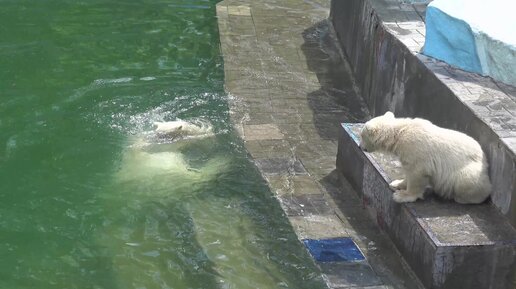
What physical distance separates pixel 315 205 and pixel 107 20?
7101 mm

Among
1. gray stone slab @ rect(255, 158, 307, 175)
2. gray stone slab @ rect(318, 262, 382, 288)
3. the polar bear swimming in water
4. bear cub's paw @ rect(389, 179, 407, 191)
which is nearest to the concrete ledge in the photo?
bear cub's paw @ rect(389, 179, 407, 191)

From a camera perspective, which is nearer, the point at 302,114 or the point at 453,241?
the point at 453,241

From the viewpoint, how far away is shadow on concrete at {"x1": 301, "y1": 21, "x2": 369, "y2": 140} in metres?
9.47

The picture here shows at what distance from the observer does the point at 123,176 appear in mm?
7859

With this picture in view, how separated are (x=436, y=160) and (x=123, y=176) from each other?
3.52m

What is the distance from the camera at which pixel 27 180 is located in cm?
775

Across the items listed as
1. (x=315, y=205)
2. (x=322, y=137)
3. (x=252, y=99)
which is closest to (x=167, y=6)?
(x=252, y=99)

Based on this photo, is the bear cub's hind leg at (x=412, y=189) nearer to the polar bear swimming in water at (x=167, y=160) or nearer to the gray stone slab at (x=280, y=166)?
the gray stone slab at (x=280, y=166)

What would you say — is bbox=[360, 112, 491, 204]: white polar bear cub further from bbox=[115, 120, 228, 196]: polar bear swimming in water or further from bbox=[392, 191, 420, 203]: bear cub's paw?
bbox=[115, 120, 228, 196]: polar bear swimming in water

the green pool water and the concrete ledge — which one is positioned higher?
the concrete ledge

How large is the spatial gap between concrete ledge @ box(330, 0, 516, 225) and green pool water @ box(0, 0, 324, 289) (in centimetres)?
182

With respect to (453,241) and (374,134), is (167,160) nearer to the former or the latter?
(374,134)

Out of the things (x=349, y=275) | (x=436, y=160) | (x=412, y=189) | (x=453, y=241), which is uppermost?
(x=436, y=160)

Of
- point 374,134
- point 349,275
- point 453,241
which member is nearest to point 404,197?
point 374,134
